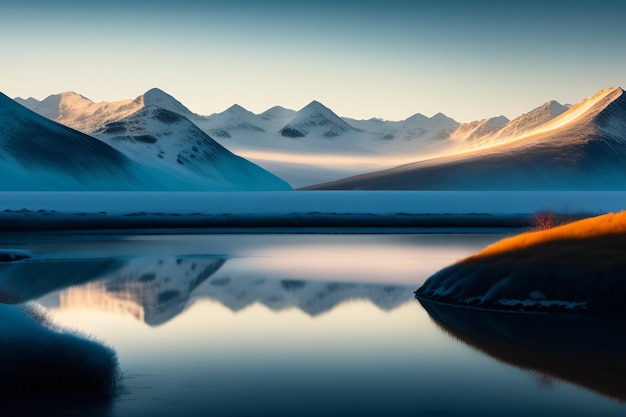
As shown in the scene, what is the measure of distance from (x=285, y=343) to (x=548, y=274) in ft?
38.0

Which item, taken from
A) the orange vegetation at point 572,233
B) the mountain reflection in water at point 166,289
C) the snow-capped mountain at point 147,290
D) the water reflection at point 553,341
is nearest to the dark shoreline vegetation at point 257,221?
the snow-capped mountain at point 147,290

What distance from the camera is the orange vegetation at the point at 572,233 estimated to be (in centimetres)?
3712

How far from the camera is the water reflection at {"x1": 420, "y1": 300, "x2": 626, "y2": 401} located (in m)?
21.3

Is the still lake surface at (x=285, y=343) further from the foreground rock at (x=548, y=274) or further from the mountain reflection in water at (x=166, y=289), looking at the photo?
the foreground rock at (x=548, y=274)

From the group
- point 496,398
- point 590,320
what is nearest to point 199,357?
point 496,398

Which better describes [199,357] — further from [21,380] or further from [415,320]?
[415,320]

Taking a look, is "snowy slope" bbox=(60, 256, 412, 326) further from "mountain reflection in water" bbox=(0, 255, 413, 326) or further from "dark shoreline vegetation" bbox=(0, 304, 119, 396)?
"dark shoreline vegetation" bbox=(0, 304, 119, 396)

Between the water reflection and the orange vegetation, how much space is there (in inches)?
225

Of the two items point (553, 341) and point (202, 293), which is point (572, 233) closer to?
point (553, 341)

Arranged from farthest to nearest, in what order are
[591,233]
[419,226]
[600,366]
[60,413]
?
1. [419,226]
2. [591,233]
3. [600,366]
4. [60,413]

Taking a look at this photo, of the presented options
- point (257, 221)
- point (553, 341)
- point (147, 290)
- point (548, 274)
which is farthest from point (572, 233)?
point (257, 221)

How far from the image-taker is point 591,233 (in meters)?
37.3

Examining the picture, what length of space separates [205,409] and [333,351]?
24.9 ft

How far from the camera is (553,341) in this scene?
2606 centimetres
